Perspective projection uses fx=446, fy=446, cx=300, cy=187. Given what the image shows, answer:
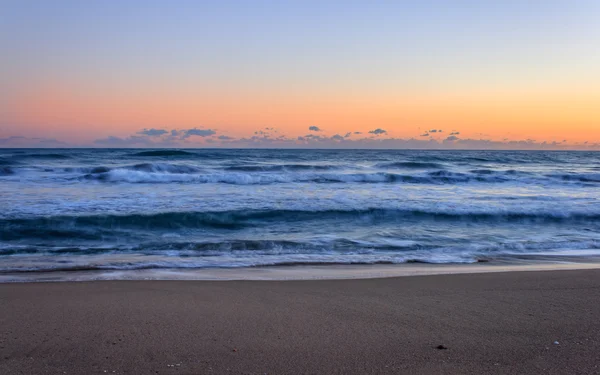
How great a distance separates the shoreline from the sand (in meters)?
0.42

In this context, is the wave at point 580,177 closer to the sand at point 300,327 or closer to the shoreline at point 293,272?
the shoreline at point 293,272

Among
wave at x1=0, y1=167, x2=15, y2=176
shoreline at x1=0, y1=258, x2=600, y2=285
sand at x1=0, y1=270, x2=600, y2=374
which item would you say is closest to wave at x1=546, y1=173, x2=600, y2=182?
shoreline at x1=0, y1=258, x2=600, y2=285

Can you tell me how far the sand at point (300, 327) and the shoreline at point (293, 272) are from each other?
0.42 metres

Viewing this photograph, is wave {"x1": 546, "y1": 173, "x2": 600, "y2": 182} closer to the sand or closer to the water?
the water

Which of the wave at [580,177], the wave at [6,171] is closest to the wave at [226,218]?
the wave at [580,177]

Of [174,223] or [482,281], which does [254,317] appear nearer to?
[482,281]

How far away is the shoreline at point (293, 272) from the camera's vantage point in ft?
17.5

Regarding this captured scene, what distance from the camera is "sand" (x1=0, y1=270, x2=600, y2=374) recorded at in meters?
2.77

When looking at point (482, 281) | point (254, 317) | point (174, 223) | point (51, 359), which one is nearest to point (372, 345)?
point (254, 317)

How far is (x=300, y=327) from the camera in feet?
11.2

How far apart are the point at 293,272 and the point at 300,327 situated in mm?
2441

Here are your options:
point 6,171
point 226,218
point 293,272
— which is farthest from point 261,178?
point 293,272

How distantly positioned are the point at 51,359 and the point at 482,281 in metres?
→ 4.28

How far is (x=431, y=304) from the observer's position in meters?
4.08
